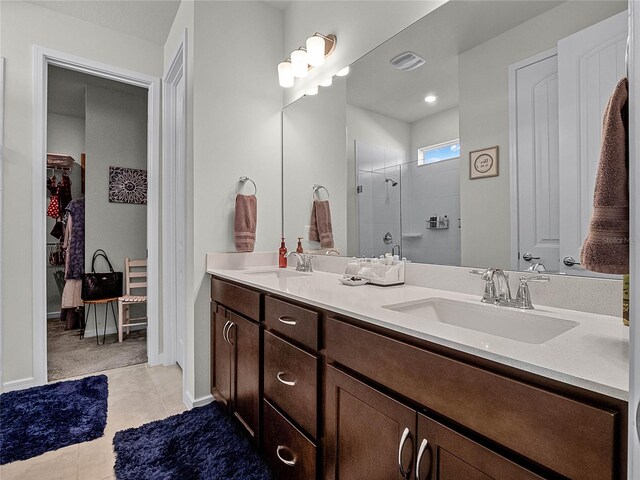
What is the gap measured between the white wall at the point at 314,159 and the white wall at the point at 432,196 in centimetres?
52

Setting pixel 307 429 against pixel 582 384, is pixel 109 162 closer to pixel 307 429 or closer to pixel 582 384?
pixel 307 429

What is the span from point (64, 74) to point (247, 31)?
226 cm

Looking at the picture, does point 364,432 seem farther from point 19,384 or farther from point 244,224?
point 19,384

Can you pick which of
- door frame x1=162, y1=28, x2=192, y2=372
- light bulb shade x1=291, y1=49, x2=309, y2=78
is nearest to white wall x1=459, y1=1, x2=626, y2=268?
light bulb shade x1=291, y1=49, x2=309, y2=78

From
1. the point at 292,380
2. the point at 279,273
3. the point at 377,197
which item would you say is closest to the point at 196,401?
the point at 279,273

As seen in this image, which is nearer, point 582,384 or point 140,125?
point 582,384

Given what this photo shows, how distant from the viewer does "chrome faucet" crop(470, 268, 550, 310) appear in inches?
43.0

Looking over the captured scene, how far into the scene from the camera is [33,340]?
7.89ft

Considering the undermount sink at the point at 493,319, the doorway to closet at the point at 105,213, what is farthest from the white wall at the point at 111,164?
the undermount sink at the point at 493,319

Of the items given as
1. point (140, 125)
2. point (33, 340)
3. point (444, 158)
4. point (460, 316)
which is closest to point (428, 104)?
point (444, 158)

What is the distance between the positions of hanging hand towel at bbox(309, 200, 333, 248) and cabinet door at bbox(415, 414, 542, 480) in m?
1.42

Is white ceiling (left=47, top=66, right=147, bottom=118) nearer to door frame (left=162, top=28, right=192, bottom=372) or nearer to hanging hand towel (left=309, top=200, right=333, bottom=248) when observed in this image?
door frame (left=162, top=28, right=192, bottom=372)

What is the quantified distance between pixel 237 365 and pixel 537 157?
158 cm

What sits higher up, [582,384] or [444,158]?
[444,158]
